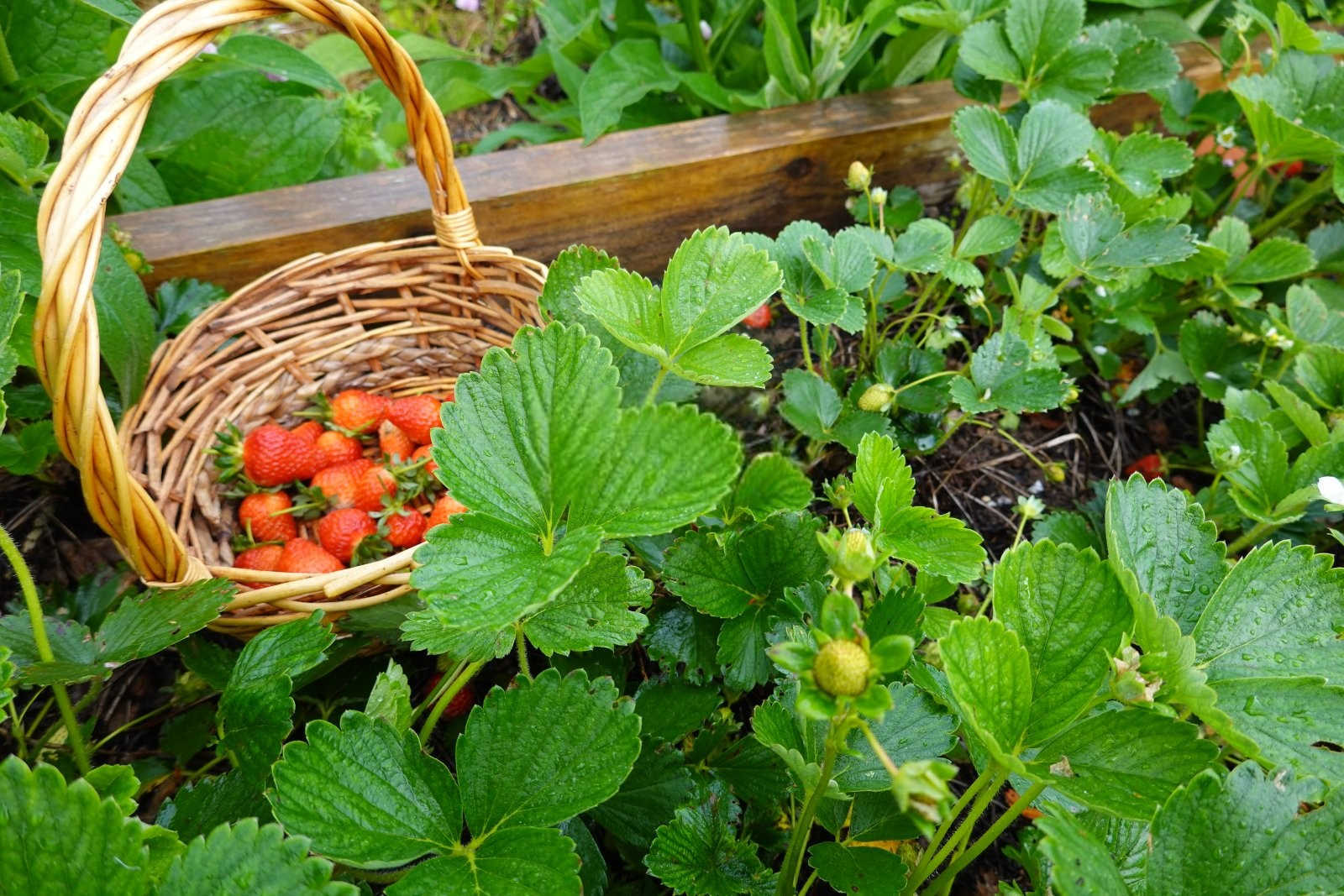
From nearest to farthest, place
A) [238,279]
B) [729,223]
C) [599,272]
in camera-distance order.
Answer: [599,272] < [238,279] < [729,223]

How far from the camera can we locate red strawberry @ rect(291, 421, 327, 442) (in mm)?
1175

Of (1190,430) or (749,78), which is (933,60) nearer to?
(749,78)

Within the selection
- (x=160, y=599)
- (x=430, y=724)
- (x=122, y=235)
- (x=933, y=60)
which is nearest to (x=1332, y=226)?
(x=933, y=60)

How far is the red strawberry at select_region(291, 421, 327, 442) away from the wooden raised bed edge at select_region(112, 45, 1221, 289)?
24cm

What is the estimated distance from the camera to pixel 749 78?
5.29 ft

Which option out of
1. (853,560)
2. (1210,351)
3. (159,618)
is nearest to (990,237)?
(1210,351)

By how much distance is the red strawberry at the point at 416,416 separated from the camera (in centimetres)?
119

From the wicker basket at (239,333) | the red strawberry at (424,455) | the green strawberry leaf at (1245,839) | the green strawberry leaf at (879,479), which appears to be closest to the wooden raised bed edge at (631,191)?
the wicker basket at (239,333)

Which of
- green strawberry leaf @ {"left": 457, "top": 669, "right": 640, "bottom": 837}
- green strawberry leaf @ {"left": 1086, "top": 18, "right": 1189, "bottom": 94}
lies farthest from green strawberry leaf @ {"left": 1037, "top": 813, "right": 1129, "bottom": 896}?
green strawberry leaf @ {"left": 1086, "top": 18, "right": 1189, "bottom": 94}

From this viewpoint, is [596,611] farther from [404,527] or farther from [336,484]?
[336,484]

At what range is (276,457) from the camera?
112 cm

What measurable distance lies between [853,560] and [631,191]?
100 centimetres

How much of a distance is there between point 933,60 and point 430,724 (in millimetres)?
1330

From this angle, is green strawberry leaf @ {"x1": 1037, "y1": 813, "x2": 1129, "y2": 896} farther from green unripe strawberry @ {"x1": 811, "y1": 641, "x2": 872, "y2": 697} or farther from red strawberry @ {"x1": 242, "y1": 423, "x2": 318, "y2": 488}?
red strawberry @ {"x1": 242, "y1": 423, "x2": 318, "y2": 488}
